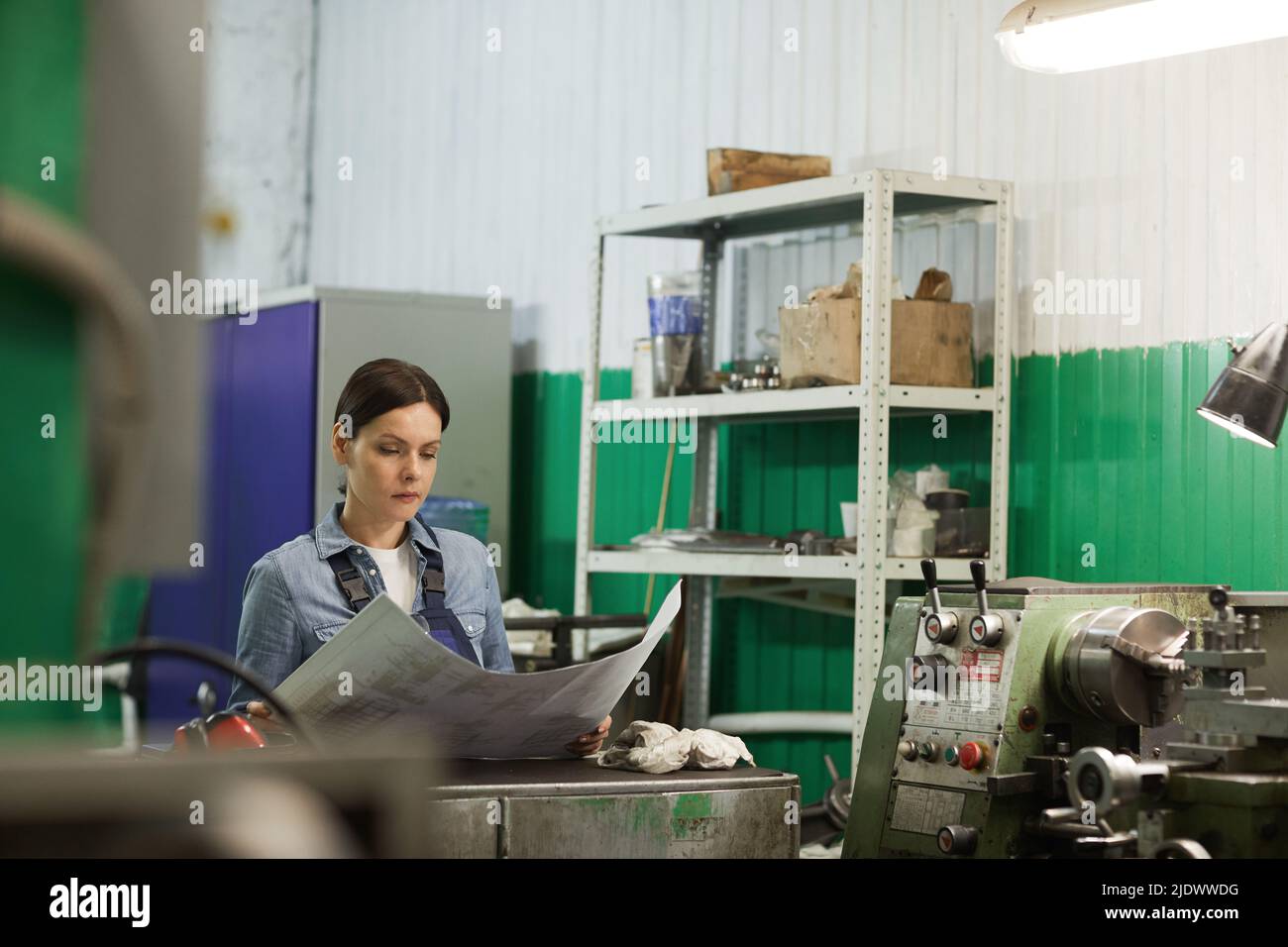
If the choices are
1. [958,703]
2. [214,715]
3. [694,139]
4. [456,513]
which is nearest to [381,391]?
[214,715]

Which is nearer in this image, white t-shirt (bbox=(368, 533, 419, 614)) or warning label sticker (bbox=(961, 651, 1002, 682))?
warning label sticker (bbox=(961, 651, 1002, 682))

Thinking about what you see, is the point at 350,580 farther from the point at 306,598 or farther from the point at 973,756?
the point at 973,756

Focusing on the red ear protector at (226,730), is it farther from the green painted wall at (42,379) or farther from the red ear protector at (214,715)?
the green painted wall at (42,379)

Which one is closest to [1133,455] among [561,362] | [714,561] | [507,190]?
[714,561]

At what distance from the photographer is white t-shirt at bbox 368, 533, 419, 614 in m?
2.37

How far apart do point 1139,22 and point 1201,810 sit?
5.16 ft

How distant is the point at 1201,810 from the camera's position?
1796 millimetres

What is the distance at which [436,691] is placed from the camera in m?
1.78

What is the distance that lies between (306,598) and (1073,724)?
119 centimetres

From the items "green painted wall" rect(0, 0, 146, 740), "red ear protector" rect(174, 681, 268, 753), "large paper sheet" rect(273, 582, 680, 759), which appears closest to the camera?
"green painted wall" rect(0, 0, 146, 740)

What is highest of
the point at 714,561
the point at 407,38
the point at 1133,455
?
the point at 407,38

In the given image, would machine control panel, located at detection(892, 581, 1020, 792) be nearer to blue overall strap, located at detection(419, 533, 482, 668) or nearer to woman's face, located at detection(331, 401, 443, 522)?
blue overall strap, located at detection(419, 533, 482, 668)

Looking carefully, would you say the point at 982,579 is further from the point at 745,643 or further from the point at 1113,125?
the point at 745,643

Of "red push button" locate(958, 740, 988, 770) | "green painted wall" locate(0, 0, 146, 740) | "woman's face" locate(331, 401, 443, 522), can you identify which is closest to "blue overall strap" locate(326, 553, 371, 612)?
"woman's face" locate(331, 401, 443, 522)
